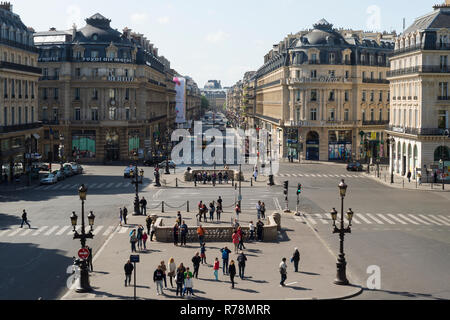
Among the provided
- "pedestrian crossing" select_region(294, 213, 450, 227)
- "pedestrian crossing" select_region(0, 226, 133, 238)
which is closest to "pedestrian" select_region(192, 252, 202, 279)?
"pedestrian crossing" select_region(0, 226, 133, 238)

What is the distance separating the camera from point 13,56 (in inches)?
2862

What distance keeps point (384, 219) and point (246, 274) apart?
1926cm

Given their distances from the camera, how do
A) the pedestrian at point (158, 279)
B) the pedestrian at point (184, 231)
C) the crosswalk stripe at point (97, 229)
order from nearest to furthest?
the pedestrian at point (158, 279) → the pedestrian at point (184, 231) → the crosswalk stripe at point (97, 229)

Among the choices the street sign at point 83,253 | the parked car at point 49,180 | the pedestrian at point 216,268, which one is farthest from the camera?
the parked car at point 49,180

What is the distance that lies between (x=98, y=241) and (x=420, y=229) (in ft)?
72.2

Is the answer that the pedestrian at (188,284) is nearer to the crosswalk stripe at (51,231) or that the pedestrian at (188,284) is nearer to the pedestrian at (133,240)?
the pedestrian at (133,240)

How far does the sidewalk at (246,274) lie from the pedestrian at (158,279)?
0.99ft

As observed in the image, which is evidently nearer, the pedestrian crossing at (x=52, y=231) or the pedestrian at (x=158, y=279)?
the pedestrian at (x=158, y=279)

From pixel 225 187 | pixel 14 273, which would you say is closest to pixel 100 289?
pixel 14 273

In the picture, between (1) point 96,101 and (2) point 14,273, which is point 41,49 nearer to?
(1) point 96,101

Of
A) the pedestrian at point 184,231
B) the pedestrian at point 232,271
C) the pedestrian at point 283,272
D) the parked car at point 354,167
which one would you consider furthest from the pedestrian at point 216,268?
the parked car at point 354,167

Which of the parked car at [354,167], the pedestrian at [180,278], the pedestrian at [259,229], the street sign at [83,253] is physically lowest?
the pedestrian at [180,278]

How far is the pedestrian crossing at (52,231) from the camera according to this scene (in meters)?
40.8

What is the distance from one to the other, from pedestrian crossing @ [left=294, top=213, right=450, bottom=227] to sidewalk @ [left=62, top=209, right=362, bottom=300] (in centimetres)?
614
